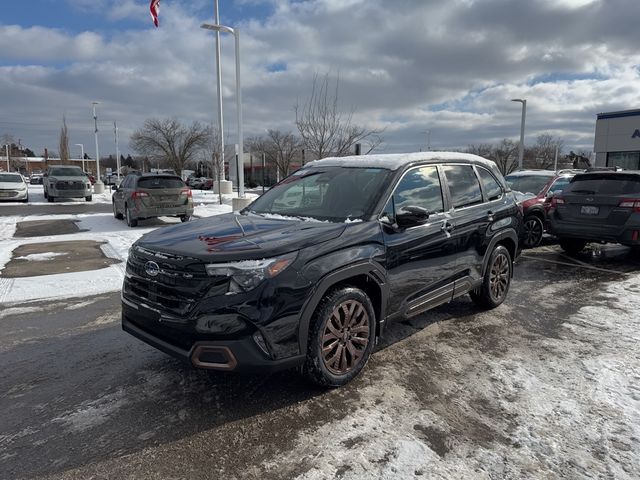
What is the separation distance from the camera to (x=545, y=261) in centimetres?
861

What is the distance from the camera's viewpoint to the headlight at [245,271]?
115 inches

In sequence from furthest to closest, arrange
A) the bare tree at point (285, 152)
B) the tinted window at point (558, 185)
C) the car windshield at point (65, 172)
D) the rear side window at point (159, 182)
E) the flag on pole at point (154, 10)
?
the bare tree at point (285, 152), the car windshield at point (65, 172), the flag on pole at point (154, 10), the rear side window at point (159, 182), the tinted window at point (558, 185)

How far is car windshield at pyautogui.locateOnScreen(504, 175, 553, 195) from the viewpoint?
1060cm

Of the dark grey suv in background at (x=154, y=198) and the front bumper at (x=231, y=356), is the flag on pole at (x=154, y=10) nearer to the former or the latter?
the dark grey suv in background at (x=154, y=198)

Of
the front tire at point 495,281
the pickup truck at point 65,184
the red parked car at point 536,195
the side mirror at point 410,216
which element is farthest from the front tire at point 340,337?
the pickup truck at point 65,184

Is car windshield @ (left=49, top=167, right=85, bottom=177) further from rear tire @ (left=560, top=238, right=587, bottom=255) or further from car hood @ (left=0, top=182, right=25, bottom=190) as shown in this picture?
rear tire @ (left=560, top=238, right=587, bottom=255)

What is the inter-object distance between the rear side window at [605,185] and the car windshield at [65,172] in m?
22.7

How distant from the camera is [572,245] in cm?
931

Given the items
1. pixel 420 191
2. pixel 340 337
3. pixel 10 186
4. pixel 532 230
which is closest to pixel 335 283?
pixel 340 337

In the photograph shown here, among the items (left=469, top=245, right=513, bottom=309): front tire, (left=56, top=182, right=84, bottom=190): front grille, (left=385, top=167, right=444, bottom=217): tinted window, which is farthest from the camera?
(left=56, top=182, right=84, bottom=190): front grille

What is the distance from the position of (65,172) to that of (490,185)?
77.6ft

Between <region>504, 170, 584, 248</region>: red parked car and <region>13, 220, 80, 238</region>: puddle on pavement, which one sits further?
<region>13, 220, 80, 238</region>: puddle on pavement

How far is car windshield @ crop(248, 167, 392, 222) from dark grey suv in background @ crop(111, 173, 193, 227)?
892 centimetres

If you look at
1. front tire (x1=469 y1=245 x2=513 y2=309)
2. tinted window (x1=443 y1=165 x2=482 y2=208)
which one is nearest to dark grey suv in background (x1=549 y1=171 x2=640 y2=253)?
front tire (x1=469 y1=245 x2=513 y2=309)
